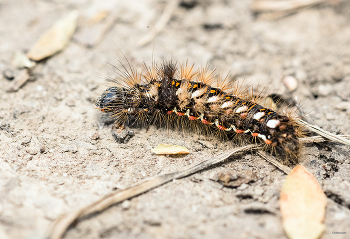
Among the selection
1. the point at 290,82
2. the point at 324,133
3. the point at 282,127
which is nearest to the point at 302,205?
the point at 282,127

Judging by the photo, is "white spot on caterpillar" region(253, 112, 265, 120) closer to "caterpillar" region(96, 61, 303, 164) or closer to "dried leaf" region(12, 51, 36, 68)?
"caterpillar" region(96, 61, 303, 164)

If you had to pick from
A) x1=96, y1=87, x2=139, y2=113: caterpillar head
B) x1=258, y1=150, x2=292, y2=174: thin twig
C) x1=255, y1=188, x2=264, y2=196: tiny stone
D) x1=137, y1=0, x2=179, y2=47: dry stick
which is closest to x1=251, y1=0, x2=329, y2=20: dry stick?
x1=137, y1=0, x2=179, y2=47: dry stick

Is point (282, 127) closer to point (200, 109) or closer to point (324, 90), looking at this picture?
point (200, 109)

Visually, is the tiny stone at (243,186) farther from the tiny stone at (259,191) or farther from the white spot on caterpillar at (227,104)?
the white spot on caterpillar at (227,104)

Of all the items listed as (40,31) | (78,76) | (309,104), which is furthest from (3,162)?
(309,104)

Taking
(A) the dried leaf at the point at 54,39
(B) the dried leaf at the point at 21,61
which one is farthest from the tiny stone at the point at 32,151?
(A) the dried leaf at the point at 54,39

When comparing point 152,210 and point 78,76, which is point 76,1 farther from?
point 152,210
